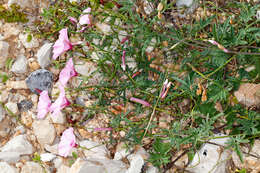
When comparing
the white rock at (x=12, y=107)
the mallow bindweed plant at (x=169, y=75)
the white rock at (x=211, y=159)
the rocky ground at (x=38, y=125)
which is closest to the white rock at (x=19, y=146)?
the rocky ground at (x=38, y=125)

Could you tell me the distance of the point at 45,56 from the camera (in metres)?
2.50

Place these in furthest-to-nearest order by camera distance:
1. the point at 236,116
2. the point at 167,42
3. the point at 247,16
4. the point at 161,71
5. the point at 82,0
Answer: the point at 82,0, the point at 161,71, the point at 167,42, the point at 236,116, the point at 247,16

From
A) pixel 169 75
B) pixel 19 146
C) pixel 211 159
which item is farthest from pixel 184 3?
pixel 19 146

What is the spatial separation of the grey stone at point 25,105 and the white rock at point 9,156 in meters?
0.39

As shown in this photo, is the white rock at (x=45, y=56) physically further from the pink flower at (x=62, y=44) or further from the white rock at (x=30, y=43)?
the pink flower at (x=62, y=44)

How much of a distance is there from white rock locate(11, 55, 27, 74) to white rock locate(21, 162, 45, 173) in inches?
31.5

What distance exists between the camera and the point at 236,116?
1.90 m

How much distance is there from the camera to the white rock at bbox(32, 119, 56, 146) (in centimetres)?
237

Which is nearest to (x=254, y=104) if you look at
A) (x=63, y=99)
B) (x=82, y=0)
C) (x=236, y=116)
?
(x=236, y=116)

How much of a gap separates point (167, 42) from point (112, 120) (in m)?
0.67

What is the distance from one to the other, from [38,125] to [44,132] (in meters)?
0.09

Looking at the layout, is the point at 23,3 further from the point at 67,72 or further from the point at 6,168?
the point at 6,168

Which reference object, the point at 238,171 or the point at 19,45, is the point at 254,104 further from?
the point at 19,45

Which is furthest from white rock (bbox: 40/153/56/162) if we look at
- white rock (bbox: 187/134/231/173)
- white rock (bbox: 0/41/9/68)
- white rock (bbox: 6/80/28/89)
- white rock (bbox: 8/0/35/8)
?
white rock (bbox: 8/0/35/8)
